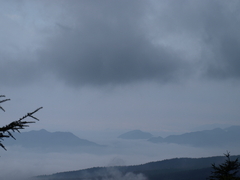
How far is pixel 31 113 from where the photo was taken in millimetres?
6668

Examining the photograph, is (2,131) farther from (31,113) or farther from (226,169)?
(226,169)

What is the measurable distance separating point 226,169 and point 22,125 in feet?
102

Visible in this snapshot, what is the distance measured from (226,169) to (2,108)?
3157cm

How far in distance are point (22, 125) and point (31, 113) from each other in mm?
417

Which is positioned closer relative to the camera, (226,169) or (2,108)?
(2,108)

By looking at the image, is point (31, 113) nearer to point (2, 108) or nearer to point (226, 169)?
point (2, 108)

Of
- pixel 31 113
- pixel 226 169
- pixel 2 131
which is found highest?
pixel 31 113

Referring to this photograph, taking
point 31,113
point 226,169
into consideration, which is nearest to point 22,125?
point 31,113

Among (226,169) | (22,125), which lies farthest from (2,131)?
(226,169)

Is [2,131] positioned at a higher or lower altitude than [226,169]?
higher

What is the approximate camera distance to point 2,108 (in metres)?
6.40

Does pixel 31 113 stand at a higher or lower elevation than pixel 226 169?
higher

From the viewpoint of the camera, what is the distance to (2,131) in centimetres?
643

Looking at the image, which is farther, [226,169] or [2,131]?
[226,169]
